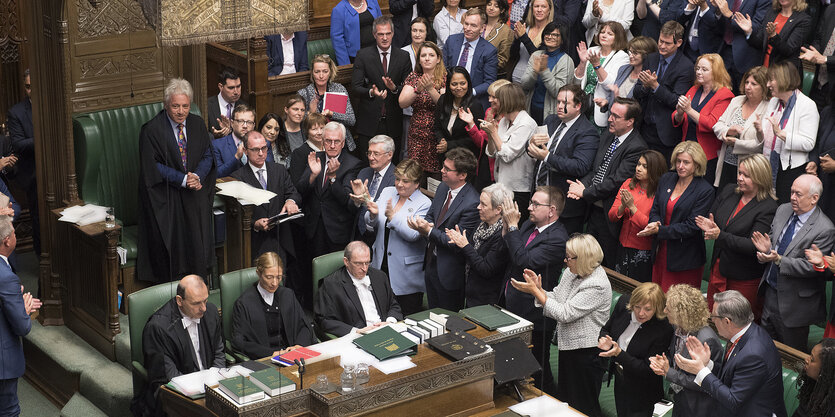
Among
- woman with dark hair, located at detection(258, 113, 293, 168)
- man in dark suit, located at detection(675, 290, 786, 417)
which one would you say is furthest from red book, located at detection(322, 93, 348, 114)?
man in dark suit, located at detection(675, 290, 786, 417)

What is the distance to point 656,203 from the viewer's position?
6.70 meters

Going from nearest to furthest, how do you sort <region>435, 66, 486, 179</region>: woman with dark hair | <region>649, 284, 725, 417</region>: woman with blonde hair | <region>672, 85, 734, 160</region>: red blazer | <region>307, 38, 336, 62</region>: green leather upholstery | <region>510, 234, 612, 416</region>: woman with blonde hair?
1. <region>649, 284, 725, 417</region>: woman with blonde hair
2. <region>510, 234, 612, 416</region>: woman with blonde hair
3. <region>672, 85, 734, 160</region>: red blazer
4. <region>435, 66, 486, 179</region>: woman with dark hair
5. <region>307, 38, 336, 62</region>: green leather upholstery

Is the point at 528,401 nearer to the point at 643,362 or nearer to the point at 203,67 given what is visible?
the point at 643,362

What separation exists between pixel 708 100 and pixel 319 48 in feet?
11.3

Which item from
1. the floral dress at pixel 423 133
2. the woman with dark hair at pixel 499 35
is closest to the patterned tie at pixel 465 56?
the woman with dark hair at pixel 499 35

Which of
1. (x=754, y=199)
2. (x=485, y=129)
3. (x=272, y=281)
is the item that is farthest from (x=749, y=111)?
(x=272, y=281)

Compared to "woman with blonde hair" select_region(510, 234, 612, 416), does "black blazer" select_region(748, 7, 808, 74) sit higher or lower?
higher

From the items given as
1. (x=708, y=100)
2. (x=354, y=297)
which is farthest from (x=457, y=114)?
(x=354, y=297)

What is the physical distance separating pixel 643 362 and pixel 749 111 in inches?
83.8

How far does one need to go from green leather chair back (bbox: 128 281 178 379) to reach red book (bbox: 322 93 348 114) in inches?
93.3

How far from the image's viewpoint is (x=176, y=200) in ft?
21.2

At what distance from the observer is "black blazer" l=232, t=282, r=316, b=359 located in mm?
6031

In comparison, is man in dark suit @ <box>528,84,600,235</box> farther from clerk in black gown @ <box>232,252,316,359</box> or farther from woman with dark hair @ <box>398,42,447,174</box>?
clerk in black gown @ <box>232,252,316,359</box>

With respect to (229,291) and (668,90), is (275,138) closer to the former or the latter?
(229,291)
